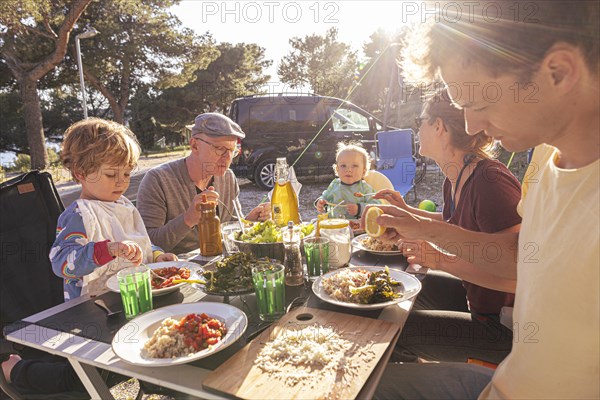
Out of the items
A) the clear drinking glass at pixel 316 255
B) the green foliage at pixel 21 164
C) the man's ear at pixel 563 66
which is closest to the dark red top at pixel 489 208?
the clear drinking glass at pixel 316 255

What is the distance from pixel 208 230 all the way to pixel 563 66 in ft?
6.08

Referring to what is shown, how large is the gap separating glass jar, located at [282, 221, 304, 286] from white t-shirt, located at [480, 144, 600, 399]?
89cm

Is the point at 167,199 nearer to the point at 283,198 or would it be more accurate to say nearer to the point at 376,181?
the point at 283,198

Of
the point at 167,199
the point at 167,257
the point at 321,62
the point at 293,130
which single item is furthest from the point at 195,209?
the point at 321,62

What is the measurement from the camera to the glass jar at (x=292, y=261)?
1.78m

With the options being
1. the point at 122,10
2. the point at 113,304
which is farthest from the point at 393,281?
the point at 122,10

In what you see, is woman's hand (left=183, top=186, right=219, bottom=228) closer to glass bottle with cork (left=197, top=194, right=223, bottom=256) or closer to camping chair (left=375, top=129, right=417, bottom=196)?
glass bottle with cork (left=197, top=194, right=223, bottom=256)

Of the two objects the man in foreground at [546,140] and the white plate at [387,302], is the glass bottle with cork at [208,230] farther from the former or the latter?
the man in foreground at [546,140]

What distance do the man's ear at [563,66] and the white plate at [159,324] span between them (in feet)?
3.82

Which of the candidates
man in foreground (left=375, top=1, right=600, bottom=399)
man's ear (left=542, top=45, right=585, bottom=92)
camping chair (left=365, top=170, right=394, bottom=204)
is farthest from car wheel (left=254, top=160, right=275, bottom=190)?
man's ear (left=542, top=45, right=585, bottom=92)

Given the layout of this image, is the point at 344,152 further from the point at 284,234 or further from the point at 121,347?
the point at 121,347

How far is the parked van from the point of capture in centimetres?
939

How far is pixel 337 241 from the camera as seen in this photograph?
2.02m

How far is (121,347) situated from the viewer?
124 centimetres
